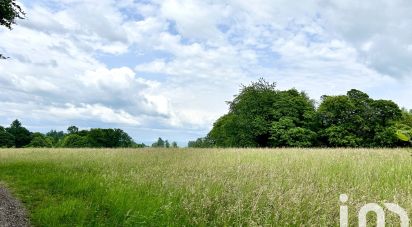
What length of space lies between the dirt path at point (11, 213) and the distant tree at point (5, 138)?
92249 mm

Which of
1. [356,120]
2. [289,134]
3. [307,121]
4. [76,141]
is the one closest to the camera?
[289,134]

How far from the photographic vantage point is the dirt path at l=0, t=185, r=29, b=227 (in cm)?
749

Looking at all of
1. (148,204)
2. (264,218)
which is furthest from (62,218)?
(264,218)

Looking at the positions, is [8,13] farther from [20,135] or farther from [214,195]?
[20,135]

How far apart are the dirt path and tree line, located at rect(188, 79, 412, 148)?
1788 inches

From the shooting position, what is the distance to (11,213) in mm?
8180

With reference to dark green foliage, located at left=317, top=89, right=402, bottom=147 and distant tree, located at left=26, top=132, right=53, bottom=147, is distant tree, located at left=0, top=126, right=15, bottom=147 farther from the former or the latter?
dark green foliage, located at left=317, top=89, right=402, bottom=147

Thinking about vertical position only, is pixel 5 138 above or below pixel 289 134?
below

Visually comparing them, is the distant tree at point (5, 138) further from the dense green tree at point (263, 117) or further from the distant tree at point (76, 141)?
the dense green tree at point (263, 117)

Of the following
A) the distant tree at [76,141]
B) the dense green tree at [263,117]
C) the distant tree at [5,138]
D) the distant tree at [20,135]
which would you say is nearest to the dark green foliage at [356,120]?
the dense green tree at [263,117]

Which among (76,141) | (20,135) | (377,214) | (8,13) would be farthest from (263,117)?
(20,135)

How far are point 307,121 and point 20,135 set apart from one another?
257 ft

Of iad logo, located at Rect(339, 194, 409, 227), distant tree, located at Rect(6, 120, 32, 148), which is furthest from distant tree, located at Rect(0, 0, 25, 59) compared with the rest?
distant tree, located at Rect(6, 120, 32, 148)

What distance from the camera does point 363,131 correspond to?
2269 inches
